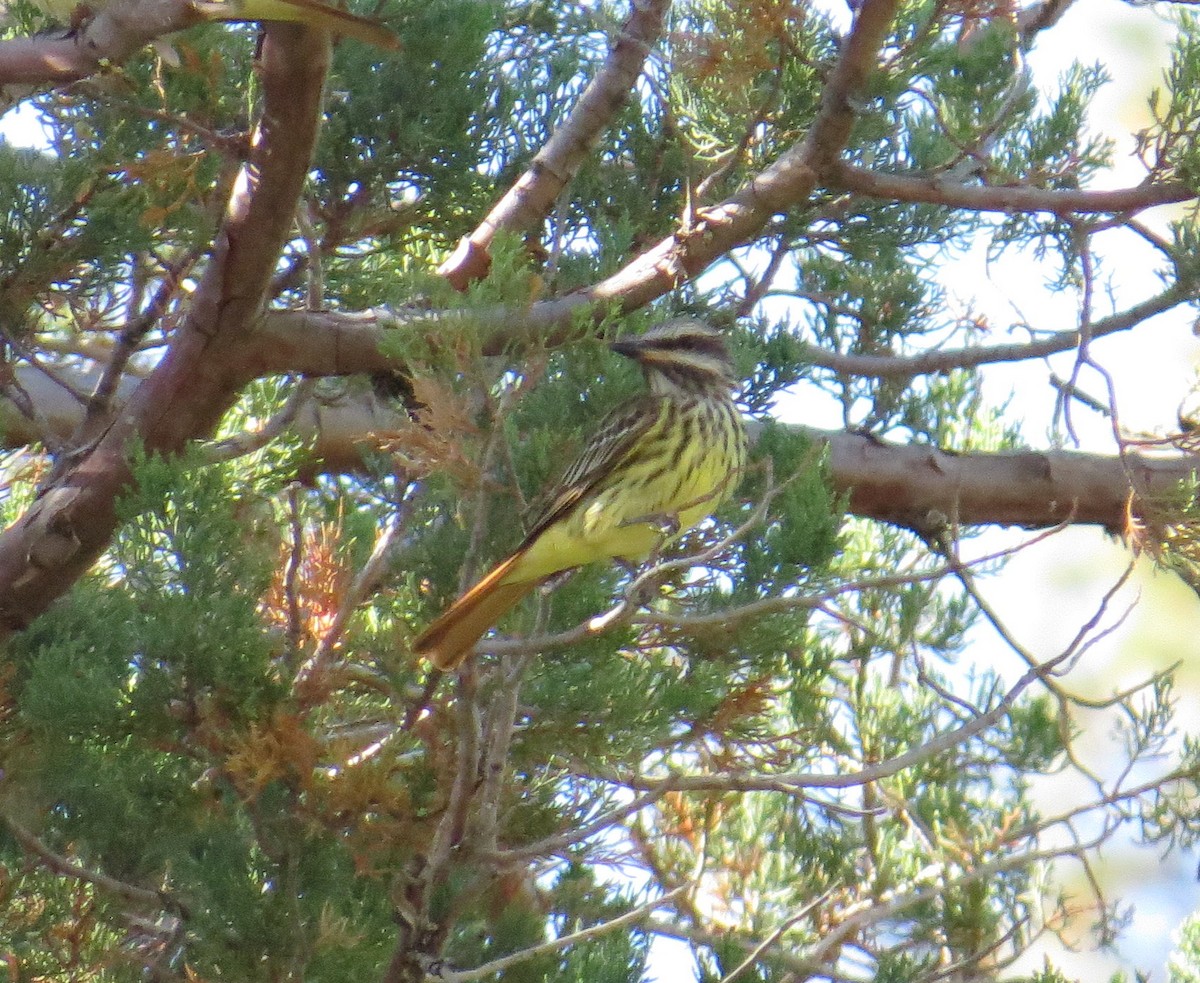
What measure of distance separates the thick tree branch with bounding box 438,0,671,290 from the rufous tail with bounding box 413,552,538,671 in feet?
2.60

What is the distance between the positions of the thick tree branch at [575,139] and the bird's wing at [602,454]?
433mm

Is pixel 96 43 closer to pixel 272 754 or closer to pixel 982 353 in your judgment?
pixel 272 754

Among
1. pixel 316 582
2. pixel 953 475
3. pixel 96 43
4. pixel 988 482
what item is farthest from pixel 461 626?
pixel 988 482

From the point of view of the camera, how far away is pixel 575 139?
3295mm

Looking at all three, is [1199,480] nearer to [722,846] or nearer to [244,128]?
[722,846]

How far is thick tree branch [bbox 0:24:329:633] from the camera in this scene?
8.85 feet

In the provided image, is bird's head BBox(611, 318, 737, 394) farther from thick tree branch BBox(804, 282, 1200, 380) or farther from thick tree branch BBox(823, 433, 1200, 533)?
thick tree branch BBox(823, 433, 1200, 533)

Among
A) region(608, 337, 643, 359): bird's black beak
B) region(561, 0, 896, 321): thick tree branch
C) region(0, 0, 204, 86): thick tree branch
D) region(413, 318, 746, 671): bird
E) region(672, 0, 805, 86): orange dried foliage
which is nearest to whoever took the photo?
region(0, 0, 204, 86): thick tree branch

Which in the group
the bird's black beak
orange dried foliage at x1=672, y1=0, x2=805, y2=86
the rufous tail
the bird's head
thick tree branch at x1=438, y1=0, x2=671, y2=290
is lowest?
the rufous tail

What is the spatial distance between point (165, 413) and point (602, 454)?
859mm

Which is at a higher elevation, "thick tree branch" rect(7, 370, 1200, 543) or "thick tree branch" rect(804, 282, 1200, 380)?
"thick tree branch" rect(804, 282, 1200, 380)

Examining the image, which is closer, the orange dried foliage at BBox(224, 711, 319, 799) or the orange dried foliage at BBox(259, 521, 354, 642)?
the orange dried foliage at BBox(224, 711, 319, 799)

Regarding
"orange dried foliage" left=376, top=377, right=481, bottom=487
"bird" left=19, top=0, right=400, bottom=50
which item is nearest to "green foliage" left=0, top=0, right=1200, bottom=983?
"orange dried foliage" left=376, top=377, right=481, bottom=487

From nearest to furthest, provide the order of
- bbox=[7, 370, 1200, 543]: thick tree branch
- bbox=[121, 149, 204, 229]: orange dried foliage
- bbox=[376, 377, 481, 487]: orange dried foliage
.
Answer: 1. bbox=[376, 377, 481, 487]: orange dried foliage
2. bbox=[121, 149, 204, 229]: orange dried foliage
3. bbox=[7, 370, 1200, 543]: thick tree branch
